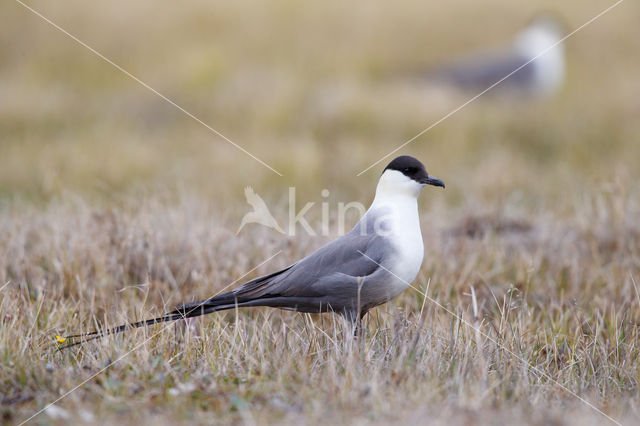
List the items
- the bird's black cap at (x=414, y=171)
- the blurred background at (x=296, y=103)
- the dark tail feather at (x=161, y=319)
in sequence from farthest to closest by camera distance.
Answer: the blurred background at (x=296, y=103)
the bird's black cap at (x=414, y=171)
the dark tail feather at (x=161, y=319)

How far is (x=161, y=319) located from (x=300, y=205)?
327 centimetres

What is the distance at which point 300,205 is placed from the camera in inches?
253

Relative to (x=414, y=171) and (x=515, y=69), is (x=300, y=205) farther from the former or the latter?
(x=515, y=69)

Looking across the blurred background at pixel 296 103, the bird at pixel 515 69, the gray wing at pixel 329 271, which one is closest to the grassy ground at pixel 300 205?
the blurred background at pixel 296 103

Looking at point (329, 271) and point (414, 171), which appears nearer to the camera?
point (329, 271)

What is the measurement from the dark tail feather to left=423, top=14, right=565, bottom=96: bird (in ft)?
23.9

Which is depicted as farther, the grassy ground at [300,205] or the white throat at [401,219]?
the white throat at [401,219]

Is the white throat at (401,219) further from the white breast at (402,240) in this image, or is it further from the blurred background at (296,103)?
the blurred background at (296,103)

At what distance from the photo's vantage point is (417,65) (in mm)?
10867

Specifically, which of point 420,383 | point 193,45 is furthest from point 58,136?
point 420,383

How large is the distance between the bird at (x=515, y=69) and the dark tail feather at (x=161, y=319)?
7.28m

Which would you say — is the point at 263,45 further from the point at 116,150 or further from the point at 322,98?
the point at 116,150

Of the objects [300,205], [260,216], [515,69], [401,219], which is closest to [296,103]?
[300,205]

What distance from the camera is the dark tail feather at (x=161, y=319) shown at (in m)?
3.13
